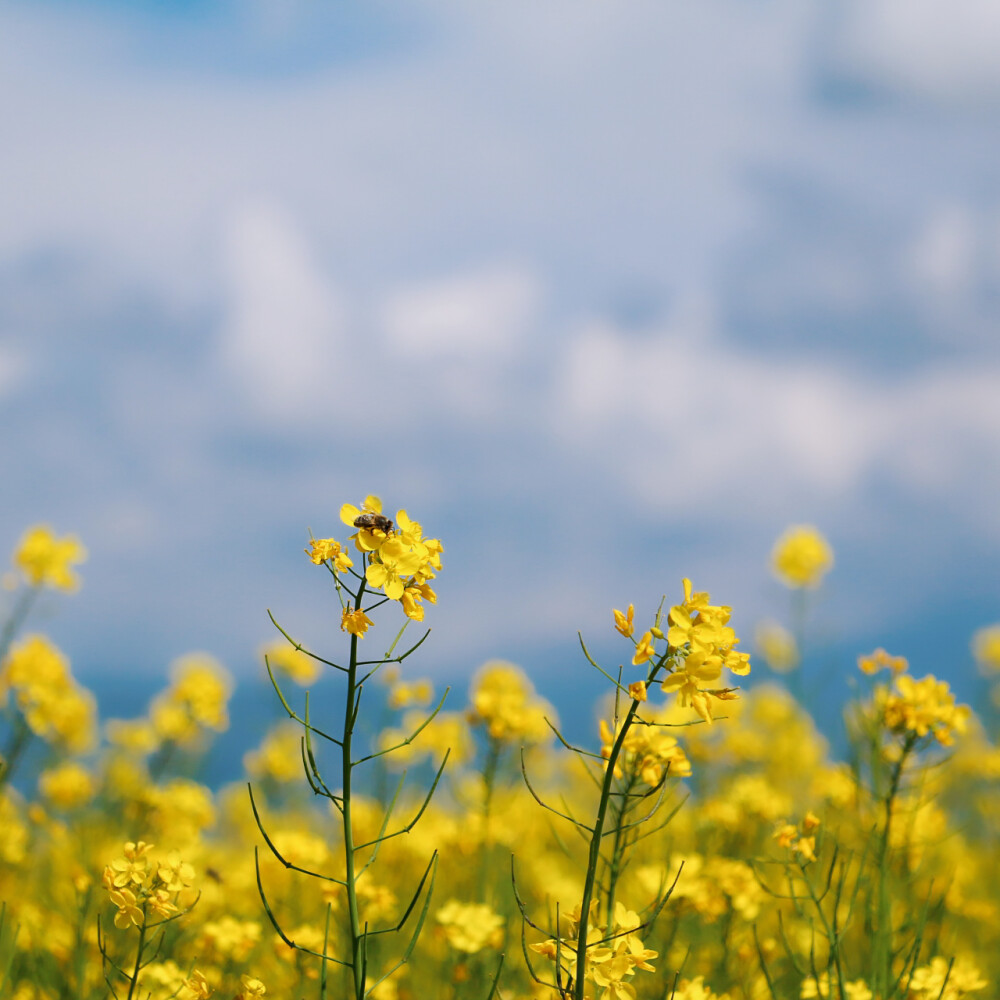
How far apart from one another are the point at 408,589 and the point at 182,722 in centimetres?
446

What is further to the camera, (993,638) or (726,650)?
(993,638)

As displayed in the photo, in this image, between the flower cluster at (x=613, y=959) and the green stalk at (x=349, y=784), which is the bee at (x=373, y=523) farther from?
the flower cluster at (x=613, y=959)

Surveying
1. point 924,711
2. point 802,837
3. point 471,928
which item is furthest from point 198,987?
point 924,711

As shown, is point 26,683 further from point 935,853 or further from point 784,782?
point 784,782

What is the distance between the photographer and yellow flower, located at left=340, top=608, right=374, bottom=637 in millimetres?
1941

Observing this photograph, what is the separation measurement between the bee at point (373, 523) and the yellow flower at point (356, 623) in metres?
0.17

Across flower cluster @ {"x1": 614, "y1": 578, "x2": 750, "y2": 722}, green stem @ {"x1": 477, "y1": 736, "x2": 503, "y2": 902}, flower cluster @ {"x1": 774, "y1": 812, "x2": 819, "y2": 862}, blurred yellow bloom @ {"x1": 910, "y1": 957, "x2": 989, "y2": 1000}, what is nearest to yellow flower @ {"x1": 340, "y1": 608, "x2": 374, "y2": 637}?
flower cluster @ {"x1": 614, "y1": 578, "x2": 750, "y2": 722}

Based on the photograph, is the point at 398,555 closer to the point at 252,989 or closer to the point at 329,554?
the point at 329,554

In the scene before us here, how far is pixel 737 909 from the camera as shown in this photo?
3812 mm

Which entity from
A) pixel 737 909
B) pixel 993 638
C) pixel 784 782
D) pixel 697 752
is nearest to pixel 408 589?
pixel 737 909

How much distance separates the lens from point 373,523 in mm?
2020

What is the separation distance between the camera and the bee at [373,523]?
202cm

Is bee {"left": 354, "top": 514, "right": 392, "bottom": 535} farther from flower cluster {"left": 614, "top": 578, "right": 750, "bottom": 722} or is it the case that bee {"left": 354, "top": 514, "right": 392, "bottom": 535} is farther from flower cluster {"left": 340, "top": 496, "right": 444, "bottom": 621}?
flower cluster {"left": 614, "top": 578, "right": 750, "bottom": 722}

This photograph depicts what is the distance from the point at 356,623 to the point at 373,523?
215 mm
